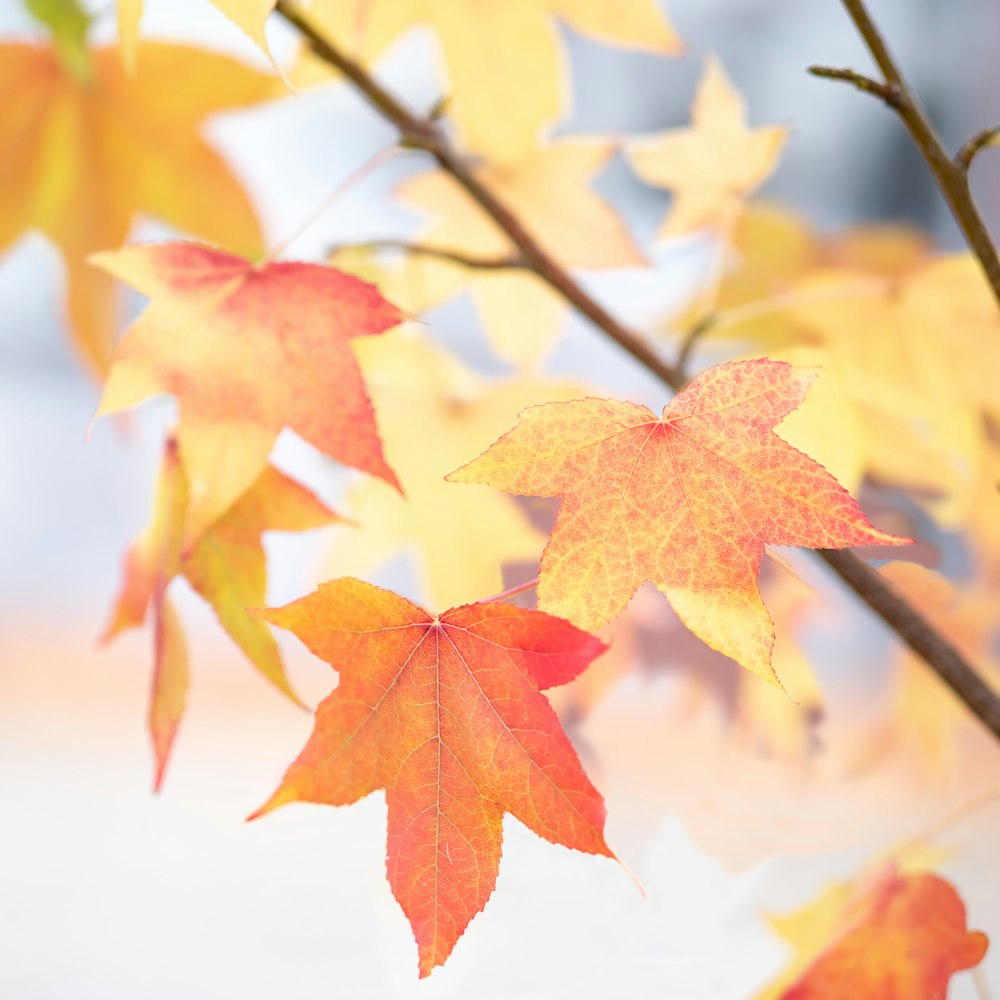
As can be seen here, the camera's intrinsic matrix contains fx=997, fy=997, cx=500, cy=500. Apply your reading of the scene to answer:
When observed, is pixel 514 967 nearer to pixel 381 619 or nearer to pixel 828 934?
pixel 828 934

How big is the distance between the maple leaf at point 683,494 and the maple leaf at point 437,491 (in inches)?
6.0

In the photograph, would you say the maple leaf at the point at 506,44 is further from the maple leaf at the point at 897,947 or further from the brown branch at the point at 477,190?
the maple leaf at the point at 897,947

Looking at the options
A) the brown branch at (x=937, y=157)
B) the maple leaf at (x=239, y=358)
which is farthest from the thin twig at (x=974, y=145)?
the maple leaf at (x=239, y=358)

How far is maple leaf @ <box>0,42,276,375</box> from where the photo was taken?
1.11 feet

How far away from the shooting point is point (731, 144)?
293mm

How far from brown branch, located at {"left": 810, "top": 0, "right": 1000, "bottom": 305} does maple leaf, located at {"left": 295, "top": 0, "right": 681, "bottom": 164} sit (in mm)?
A: 115

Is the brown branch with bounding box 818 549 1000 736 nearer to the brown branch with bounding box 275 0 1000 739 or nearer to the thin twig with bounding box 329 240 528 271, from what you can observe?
the brown branch with bounding box 275 0 1000 739

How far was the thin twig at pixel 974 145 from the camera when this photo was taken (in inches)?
7.4

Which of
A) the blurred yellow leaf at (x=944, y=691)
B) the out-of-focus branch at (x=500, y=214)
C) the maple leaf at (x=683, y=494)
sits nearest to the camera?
the maple leaf at (x=683, y=494)

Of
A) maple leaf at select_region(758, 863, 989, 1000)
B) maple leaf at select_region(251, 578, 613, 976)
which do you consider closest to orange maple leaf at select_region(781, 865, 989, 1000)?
maple leaf at select_region(758, 863, 989, 1000)

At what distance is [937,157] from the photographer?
7.5 inches

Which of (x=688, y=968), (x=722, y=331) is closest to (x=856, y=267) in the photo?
(x=722, y=331)

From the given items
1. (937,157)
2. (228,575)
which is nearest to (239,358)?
(228,575)

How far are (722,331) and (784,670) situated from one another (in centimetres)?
14
